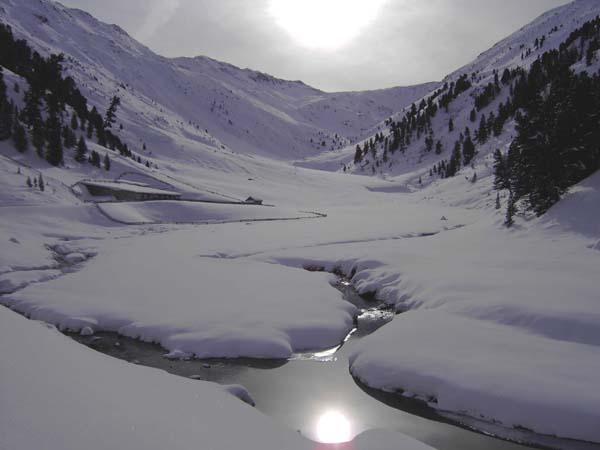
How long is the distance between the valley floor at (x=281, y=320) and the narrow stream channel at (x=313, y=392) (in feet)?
1.87

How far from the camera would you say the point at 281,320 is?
17.4 metres

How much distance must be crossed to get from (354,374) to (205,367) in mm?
5308

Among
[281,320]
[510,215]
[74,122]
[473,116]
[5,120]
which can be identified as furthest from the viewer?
[473,116]

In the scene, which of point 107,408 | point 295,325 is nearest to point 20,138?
point 295,325

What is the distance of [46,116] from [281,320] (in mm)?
79109

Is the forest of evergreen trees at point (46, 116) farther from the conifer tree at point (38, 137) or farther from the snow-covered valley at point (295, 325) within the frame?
the snow-covered valley at point (295, 325)

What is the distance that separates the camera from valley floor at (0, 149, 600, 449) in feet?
25.7

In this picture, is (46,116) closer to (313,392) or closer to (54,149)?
(54,149)

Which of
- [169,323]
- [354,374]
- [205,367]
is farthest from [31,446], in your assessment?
[169,323]

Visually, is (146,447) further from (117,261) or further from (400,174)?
(400,174)

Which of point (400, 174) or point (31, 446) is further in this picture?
point (400, 174)

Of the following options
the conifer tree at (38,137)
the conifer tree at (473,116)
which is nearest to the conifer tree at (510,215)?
the conifer tree at (38,137)

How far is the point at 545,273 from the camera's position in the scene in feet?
67.5

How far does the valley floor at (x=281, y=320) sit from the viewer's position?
7.82m
